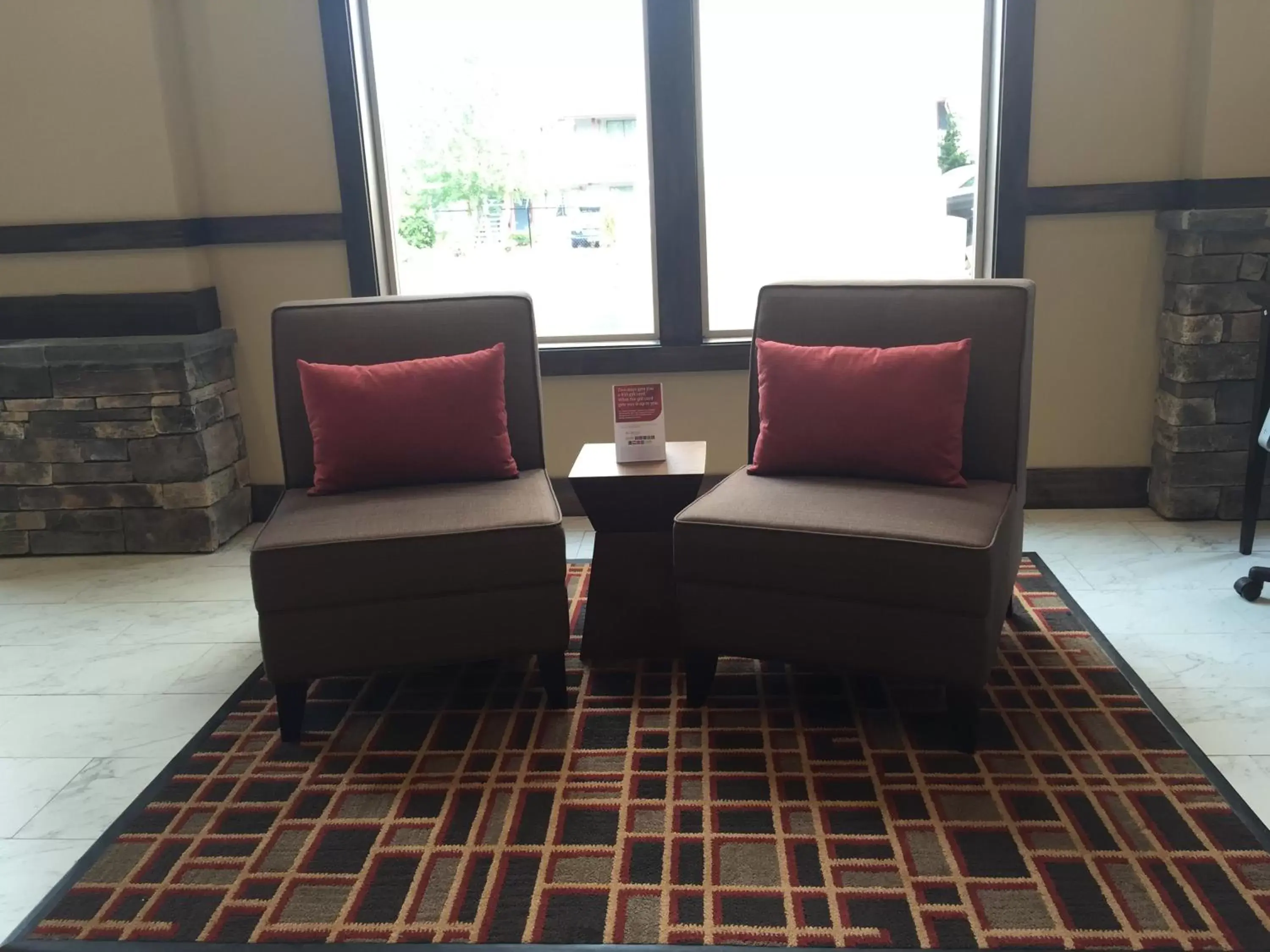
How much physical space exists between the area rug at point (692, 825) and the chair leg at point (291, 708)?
0.10ft

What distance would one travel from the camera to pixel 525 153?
154 inches

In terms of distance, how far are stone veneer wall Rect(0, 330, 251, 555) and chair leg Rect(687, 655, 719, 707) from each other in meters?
2.00

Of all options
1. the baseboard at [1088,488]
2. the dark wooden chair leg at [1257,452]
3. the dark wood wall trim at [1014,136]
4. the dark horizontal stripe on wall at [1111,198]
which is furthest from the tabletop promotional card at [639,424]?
the dark wooden chair leg at [1257,452]

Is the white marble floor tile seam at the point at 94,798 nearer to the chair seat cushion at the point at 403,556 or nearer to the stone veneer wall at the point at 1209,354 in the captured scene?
the chair seat cushion at the point at 403,556

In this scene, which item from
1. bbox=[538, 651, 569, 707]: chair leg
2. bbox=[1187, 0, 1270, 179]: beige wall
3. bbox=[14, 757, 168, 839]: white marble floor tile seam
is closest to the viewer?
bbox=[14, 757, 168, 839]: white marble floor tile seam

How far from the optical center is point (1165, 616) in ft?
9.64

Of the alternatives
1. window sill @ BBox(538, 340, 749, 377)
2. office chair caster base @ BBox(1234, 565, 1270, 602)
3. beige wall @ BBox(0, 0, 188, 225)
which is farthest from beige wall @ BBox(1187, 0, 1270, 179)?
beige wall @ BBox(0, 0, 188, 225)

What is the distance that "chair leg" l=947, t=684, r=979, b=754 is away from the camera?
7.52 ft

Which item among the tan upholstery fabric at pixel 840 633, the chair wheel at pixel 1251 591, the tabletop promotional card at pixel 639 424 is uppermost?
the tabletop promotional card at pixel 639 424

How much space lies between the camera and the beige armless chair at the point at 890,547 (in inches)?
89.7

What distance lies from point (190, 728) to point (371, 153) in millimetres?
2152

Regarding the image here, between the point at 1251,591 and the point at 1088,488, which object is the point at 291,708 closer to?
the point at 1251,591

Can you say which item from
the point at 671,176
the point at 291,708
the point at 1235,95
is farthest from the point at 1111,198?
the point at 291,708

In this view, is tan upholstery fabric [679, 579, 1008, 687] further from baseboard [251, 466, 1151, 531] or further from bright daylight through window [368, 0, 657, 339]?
bright daylight through window [368, 0, 657, 339]
